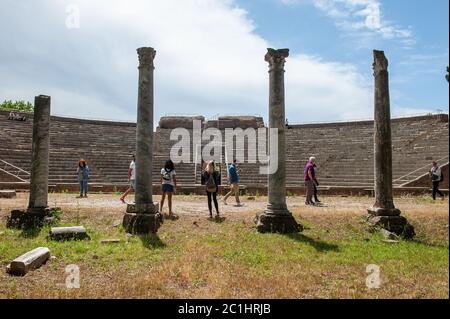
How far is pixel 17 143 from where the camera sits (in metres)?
25.5

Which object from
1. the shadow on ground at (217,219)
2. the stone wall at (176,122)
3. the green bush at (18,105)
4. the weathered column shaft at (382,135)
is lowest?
the shadow on ground at (217,219)

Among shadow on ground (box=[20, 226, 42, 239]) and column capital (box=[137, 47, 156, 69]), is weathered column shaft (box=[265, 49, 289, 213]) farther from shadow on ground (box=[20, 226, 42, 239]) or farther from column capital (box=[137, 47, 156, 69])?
shadow on ground (box=[20, 226, 42, 239])

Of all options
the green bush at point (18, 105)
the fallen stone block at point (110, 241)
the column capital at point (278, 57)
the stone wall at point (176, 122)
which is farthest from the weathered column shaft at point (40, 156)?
the green bush at point (18, 105)

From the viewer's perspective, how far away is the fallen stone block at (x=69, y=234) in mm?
8773

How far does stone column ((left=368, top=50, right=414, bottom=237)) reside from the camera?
32.3ft

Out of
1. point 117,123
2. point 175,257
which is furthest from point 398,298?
point 117,123

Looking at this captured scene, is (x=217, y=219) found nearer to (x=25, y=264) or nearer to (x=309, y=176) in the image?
(x=309, y=176)

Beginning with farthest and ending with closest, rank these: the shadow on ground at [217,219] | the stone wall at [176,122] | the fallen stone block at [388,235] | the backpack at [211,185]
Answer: the stone wall at [176,122] → the backpack at [211,185] → the shadow on ground at [217,219] → the fallen stone block at [388,235]

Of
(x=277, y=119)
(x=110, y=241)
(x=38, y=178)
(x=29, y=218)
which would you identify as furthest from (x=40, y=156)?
(x=277, y=119)

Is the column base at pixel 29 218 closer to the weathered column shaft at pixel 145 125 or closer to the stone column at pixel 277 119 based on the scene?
the weathered column shaft at pixel 145 125

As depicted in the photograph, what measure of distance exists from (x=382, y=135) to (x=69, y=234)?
813cm

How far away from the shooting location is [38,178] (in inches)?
419

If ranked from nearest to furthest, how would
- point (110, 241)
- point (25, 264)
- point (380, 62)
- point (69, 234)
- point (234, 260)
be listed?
1. point (25, 264)
2. point (234, 260)
3. point (110, 241)
4. point (69, 234)
5. point (380, 62)

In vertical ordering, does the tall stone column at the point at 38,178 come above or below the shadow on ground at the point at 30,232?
above
